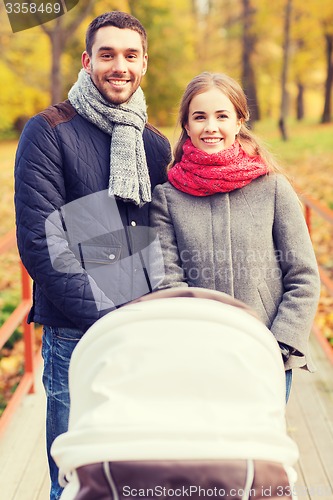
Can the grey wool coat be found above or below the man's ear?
below

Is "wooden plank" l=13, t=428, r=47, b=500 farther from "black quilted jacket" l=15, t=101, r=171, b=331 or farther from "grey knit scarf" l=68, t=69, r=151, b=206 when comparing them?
"grey knit scarf" l=68, t=69, r=151, b=206

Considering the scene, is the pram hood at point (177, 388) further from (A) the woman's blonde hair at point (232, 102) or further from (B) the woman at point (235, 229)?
(A) the woman's blonde hair at point (232, 102)

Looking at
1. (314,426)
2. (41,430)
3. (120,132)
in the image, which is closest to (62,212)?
(120,132)

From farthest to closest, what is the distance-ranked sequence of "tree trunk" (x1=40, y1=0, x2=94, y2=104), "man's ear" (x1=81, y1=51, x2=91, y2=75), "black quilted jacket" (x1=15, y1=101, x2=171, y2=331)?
1. "tree trunk" (x1=40, y1=0, x2=94, y2=104)
2. "man's ear" (x1=81, y1=51, x2=91, y2=75)
3. "black quilted jacket" (x1=15, y1=101, x2=171, y2=331)

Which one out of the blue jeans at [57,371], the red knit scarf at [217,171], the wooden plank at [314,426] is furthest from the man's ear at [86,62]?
the wooden plank at [314,426]

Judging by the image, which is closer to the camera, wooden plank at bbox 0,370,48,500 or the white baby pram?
the white baby pram

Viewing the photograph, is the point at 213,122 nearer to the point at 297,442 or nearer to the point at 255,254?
the point at 255,254

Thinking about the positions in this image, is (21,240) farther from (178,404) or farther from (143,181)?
(178,404)

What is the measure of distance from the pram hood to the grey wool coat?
2.32ft

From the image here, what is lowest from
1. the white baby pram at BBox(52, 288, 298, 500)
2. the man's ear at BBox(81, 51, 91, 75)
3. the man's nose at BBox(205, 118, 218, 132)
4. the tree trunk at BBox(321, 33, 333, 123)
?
the tree trunk at BBox(321, 33, 333, 123)

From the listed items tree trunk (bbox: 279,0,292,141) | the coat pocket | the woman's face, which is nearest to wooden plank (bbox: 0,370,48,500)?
the coat pocket

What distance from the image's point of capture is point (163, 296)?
212cm

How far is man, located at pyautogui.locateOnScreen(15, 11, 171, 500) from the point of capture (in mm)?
2684

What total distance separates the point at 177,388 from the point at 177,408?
Answer: 0.17 ft
